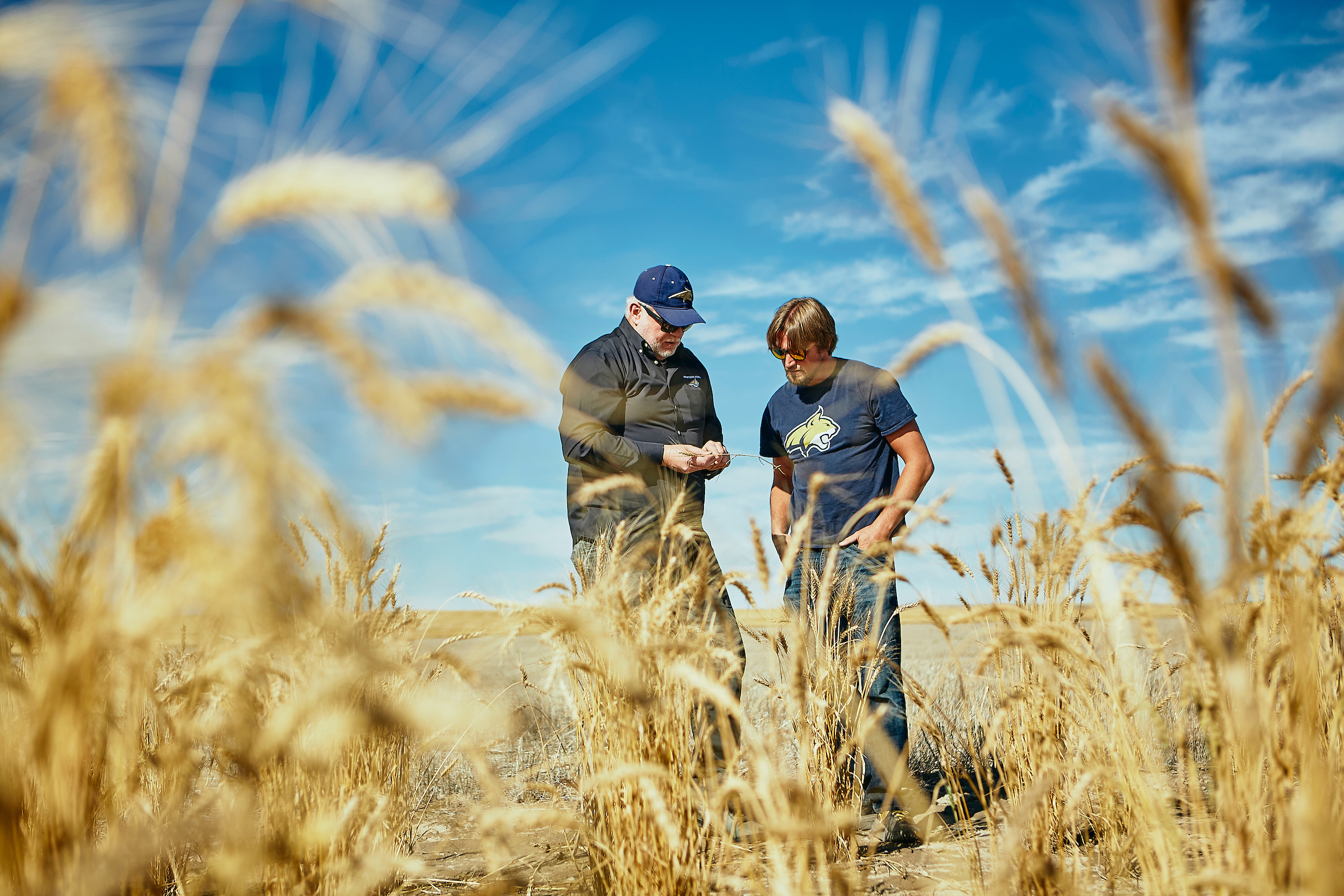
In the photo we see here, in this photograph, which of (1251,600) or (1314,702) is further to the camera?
(1251,600)

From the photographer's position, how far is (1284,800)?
50.8 inches

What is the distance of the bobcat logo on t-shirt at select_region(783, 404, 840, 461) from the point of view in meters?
3.20

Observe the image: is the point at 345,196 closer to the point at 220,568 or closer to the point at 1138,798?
the point at 220,568

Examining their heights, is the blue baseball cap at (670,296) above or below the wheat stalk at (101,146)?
above

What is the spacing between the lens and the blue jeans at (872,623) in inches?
115

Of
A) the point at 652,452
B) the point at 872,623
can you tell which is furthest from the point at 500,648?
the point at 872,623

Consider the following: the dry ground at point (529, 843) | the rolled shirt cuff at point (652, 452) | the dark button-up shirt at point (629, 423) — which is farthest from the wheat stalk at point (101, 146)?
the rolled shirt cuff at point (652, 452)

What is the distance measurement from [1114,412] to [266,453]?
3.65 feet

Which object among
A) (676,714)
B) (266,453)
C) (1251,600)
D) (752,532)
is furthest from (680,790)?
(1251,600)

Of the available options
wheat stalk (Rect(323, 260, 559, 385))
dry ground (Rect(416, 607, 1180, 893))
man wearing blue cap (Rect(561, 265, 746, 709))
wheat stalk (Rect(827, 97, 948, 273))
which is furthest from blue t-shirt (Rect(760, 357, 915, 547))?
wheat stalk (Rect(323, 260, 559, 385))

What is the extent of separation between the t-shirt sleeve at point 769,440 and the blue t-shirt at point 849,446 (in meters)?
0.18

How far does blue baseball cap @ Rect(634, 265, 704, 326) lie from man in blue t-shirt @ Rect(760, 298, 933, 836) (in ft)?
1.25

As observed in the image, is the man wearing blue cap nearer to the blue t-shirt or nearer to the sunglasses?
the sunglasses

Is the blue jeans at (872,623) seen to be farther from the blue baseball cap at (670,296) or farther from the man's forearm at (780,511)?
the blue baseball cap at (670,296)
